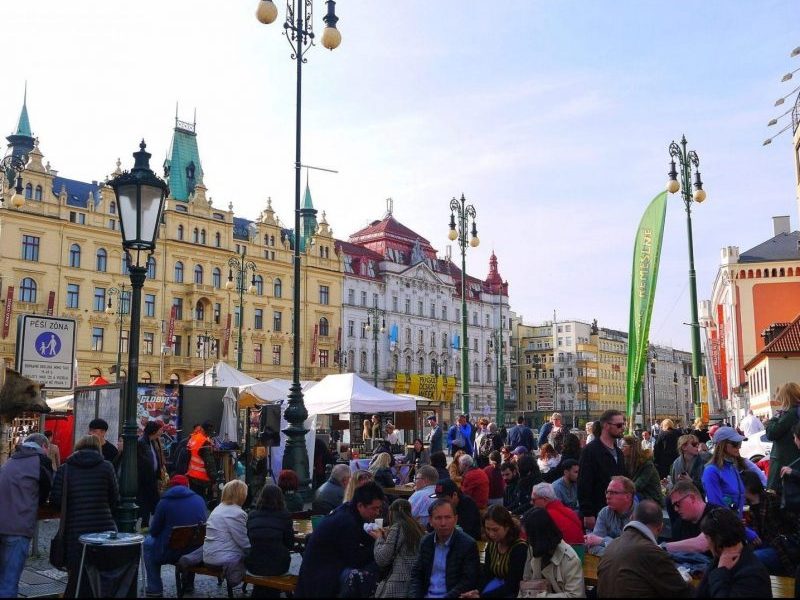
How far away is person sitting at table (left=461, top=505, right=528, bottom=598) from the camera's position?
18.8 ft

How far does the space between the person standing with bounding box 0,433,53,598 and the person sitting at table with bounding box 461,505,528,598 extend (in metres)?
4.35

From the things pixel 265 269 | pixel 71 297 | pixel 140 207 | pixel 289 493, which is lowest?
pixel 289 493

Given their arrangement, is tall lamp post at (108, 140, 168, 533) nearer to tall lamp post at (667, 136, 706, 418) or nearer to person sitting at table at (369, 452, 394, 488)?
person sitting at table at (369, 452, 394, 488)

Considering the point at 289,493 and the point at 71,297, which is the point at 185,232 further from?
the point at 289,493

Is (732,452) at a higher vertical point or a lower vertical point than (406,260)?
lower

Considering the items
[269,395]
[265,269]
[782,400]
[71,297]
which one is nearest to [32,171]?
[71,297]

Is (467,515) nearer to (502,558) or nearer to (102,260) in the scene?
(502,558)

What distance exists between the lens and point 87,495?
7.37 metres

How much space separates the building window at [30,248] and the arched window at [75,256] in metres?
2.32

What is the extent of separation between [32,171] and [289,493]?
4591 cm

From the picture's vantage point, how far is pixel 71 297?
51.9 m

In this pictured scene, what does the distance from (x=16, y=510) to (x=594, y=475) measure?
222 inches

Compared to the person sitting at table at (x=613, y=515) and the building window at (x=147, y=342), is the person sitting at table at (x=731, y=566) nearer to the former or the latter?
the person sitting at table at (x=613, y=515)

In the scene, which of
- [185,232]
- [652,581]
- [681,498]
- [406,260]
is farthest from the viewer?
[406,260]
